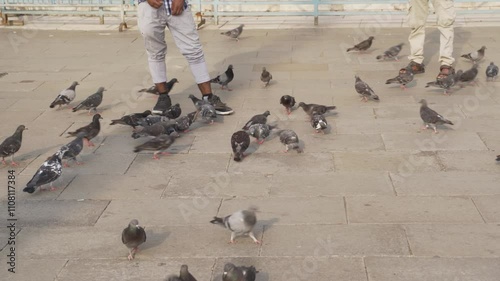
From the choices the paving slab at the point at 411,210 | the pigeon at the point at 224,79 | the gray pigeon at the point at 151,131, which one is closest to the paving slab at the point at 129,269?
the paving slab at the point at 411,210

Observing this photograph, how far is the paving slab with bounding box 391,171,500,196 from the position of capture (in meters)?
6.79

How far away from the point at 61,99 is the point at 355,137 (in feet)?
12.8

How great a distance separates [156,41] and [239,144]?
Answer: 222cm

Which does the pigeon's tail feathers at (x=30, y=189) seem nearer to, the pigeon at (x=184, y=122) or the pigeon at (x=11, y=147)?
the pigeon at (x=11, y=147)

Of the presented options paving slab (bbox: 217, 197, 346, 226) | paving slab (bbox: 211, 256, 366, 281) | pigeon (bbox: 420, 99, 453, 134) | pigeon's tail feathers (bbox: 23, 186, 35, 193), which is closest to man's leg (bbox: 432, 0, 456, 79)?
pigeon (bbox: 420, 99, 453, 134)

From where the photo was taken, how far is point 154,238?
236 inches

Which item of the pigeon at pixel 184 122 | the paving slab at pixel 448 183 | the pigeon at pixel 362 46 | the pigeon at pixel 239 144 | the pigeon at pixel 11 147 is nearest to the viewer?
the paving slab at pixel 448 183

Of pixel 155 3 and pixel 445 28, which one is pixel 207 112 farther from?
pixel 445 28

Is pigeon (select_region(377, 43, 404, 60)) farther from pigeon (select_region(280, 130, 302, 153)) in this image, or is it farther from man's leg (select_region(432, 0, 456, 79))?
pigeon (select_region(280, 130, 302, 153))

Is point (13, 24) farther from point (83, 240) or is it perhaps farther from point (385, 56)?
point (83, 240)

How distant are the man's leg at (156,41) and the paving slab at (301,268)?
14.0 feet

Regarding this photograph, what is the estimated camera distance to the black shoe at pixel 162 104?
9.51m

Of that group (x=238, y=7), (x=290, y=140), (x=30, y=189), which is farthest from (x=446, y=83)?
(x=238, y=7)

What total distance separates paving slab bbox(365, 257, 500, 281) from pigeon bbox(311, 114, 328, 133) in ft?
10.4
